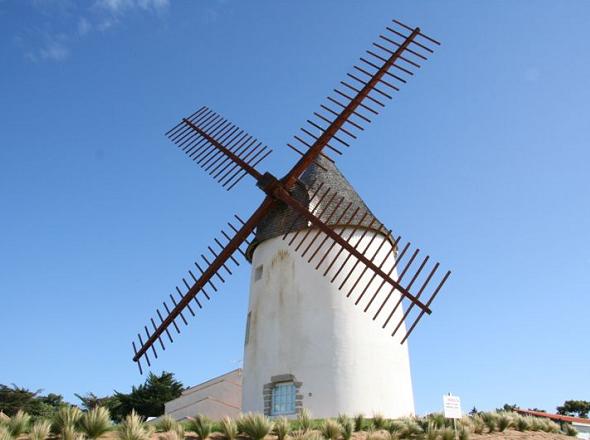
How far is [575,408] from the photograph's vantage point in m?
42.8

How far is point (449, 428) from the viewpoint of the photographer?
10023 mm

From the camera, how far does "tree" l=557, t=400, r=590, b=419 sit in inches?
1656

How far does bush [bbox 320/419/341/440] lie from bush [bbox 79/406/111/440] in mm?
3665

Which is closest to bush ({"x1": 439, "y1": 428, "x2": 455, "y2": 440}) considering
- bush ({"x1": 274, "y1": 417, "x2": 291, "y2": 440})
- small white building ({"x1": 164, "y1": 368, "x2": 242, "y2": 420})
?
bush ({"x1": 274, "y1": 417, "x2": 291, "y2": 440})

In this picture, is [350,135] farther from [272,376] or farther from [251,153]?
[272,376]

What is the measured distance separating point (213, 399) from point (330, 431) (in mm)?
17260

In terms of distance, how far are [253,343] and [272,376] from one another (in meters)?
1.36

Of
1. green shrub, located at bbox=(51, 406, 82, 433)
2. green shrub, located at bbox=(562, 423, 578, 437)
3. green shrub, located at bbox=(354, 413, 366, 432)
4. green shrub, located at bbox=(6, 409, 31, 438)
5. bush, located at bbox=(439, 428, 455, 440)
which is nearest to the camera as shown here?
green shrub, located at bbox=(6, 409, 31, 438)

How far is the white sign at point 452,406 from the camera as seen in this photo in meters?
10.1

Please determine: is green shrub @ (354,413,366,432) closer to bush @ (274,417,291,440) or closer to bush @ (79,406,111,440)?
bush @ (274,417,291,440)

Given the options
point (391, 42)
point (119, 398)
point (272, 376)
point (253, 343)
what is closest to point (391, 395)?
point (272, 376)

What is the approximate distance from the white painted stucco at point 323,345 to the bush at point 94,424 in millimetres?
5641

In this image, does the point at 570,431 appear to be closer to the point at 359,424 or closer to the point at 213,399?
the point at 359,424

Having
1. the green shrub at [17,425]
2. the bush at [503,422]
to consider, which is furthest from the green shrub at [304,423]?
the green shrub at [17,425]
